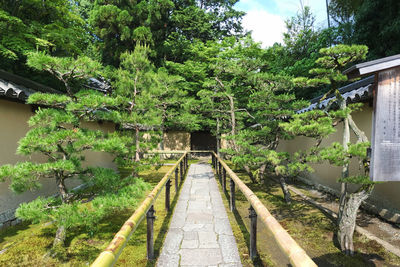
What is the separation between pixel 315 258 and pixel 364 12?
37.7 feet

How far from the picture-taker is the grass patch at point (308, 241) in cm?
334

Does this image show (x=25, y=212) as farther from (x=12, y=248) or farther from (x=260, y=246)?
(x=260, y=246)

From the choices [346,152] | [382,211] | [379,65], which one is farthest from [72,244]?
[382,211]

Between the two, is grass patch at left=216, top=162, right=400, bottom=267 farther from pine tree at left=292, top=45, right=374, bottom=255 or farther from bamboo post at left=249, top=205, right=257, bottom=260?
pine tree at left=292, top=45, right=374, bottom=255

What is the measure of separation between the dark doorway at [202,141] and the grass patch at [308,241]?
49.2 ft

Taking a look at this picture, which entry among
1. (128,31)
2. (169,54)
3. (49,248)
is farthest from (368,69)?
(169,54)

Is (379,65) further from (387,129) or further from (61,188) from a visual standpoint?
(61,188)

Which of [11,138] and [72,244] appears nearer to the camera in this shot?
[72,244]

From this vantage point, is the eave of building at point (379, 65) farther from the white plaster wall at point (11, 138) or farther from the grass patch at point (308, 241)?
the white plaster wall at point (11, 138)

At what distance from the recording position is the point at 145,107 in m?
7.44

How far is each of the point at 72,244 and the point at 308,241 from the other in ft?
13.4

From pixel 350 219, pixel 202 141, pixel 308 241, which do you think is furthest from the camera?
pixel 202 141

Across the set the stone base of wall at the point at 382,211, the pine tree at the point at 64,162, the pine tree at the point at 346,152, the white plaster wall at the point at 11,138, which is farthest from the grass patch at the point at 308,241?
the white plaster wall at the point at 11,138

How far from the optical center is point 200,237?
375 centimetres
